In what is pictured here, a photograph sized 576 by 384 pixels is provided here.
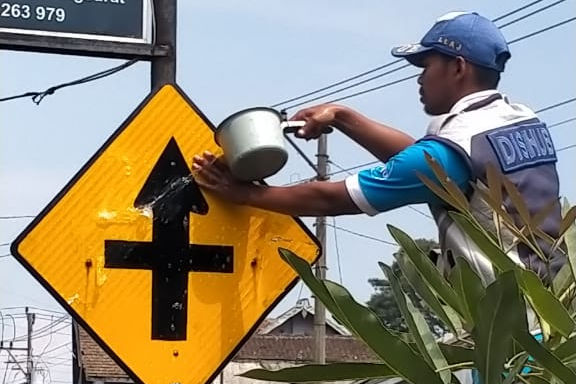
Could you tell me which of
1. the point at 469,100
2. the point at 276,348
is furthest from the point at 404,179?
the point at 276,348

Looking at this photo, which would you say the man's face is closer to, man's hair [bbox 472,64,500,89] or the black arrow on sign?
man's hair [bbox 472,64,500,89]

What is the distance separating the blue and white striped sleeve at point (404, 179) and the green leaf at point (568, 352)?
1.63 m

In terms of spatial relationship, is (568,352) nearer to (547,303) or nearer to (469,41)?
(547,303)

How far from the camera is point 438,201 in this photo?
11.8 ft

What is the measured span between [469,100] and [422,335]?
6.41ft

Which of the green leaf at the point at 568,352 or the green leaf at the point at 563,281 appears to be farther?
the green leaf at the point at 563,281

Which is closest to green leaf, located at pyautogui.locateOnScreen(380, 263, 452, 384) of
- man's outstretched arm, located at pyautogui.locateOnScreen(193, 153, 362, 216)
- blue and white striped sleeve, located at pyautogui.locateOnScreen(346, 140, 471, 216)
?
blue and white striped sleeve, located at pyautogui.locateOnScreen(346, 140, 471, 216)

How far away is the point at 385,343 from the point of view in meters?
1.85

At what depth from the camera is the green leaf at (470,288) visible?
5.93ft

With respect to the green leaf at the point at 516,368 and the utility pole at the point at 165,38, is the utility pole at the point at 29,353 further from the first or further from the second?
the green leaf at the point at 516,368

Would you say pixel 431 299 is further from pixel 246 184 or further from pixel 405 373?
pixel 246 184

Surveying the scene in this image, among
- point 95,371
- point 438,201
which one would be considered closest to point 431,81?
point 438,201

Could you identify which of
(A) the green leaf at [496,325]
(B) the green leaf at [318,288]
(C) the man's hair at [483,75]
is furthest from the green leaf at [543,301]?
(C) the man's hair at [483,75]

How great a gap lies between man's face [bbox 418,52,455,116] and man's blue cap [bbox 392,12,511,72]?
0.03 metres
